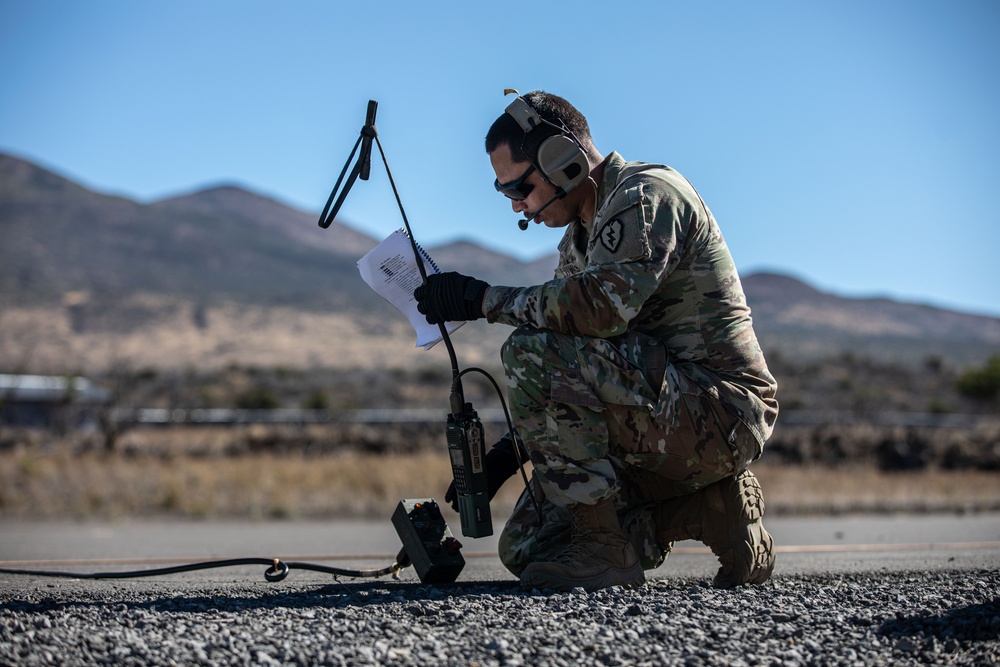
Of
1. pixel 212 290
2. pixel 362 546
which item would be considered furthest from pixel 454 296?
pixel 212 290

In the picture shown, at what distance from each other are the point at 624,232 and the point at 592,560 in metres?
1.24

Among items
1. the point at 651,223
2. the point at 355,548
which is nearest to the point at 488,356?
the point at 355,548

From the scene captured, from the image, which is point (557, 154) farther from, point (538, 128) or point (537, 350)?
point (537, 350)

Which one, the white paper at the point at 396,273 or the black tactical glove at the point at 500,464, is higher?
the white paper at the point at 396,273

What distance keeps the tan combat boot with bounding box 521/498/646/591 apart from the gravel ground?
10 centimetres

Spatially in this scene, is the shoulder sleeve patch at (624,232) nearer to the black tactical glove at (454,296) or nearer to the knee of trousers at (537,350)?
the knee of trousers at (537,350)

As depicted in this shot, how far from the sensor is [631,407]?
361cm

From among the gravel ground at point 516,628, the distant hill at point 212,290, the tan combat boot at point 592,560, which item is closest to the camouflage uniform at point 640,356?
the tan combat boot at point 592,560

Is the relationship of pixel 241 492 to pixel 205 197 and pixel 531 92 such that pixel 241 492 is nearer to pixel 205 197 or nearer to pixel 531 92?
pixel 531 92

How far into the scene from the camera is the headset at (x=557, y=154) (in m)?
3.90

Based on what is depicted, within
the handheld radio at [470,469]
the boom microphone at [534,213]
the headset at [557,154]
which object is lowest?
the handheld radio at [470,469]

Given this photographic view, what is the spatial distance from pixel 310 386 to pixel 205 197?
517ft

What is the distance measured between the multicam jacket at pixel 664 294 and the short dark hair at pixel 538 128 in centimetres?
28

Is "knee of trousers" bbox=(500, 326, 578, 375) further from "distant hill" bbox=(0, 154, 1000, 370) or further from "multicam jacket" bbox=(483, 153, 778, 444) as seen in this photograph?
"distant hill" bbox=(0, 154, 1000, 370)
